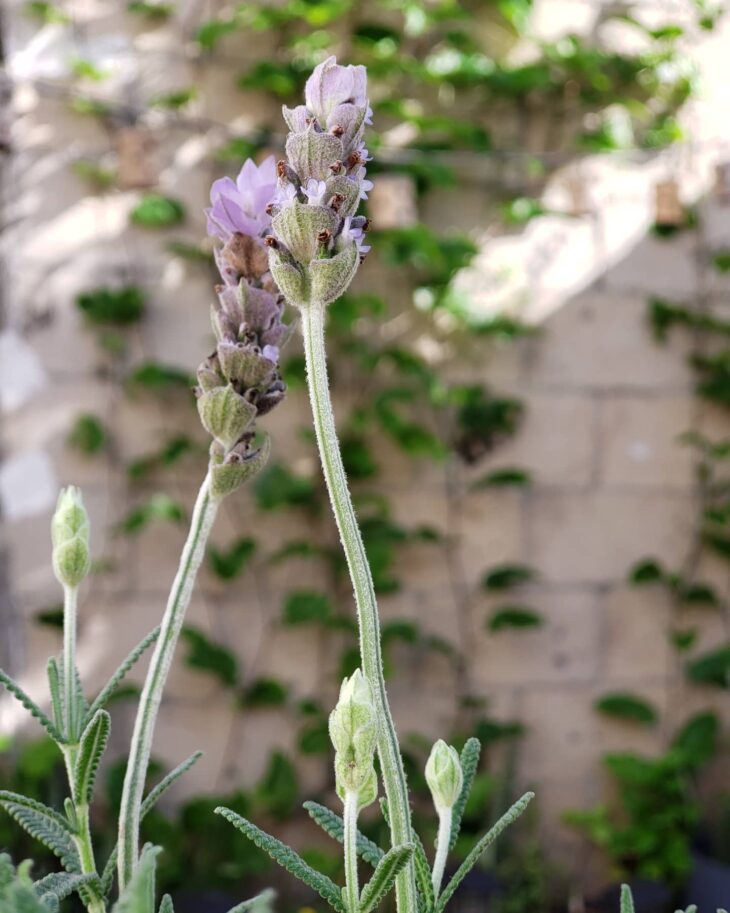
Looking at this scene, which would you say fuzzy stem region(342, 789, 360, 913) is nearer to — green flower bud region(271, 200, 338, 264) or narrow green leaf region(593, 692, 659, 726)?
green flower bud region(271, 200, 338, 264)

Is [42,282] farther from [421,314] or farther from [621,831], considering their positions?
[621,831]

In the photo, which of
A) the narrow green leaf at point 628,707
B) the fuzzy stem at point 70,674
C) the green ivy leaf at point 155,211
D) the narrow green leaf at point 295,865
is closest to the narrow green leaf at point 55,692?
the fuzzy stem at point 70,674

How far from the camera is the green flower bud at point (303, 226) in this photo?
43cm

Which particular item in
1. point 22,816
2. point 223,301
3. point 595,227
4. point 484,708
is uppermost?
point 595,227

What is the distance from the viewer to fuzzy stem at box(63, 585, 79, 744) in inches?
21.2

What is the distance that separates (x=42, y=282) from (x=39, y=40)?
1.83 feet

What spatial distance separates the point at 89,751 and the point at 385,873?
168mm

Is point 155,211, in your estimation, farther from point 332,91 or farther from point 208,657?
point 332,91

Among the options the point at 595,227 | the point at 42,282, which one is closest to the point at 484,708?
the point at 595,227

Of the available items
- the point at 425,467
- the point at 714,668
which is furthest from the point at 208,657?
the point at 714,668

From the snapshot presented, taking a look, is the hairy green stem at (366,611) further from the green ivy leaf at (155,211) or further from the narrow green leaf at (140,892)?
the green ivy leaf at (155,211)

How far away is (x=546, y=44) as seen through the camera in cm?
276

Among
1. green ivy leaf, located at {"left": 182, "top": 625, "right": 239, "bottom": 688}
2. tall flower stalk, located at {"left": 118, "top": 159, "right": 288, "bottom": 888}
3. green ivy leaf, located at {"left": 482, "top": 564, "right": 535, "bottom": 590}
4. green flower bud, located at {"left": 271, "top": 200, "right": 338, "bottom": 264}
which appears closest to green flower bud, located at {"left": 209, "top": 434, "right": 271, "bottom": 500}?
tall flower stalk, located at {"left": 118, "top": 159, "right": 288, "bottom": 888}

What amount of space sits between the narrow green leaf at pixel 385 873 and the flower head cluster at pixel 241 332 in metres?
0.18
